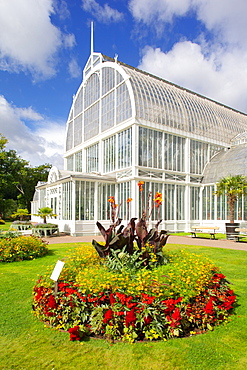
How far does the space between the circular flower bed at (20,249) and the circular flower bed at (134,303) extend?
5.06 m

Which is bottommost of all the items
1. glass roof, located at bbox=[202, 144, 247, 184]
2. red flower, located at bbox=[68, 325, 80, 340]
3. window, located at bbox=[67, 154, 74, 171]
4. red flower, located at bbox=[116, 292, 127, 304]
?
red flower, located at bbox=[68, 325, 80, 340]

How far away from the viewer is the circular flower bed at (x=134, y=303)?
12.9 ft

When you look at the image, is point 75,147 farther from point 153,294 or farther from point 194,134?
point 153,294

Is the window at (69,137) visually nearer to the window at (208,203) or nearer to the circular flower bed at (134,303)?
the window at (208,203)

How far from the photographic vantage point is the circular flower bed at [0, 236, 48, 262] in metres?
9.41

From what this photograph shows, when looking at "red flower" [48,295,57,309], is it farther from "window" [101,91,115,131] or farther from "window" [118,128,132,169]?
"window" [101,91,115,131]

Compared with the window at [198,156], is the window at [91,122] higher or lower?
higher

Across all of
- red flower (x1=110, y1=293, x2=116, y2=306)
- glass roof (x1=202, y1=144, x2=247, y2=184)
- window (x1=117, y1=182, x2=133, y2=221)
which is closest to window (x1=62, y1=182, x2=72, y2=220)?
window (x1=117, y1=182, x2=133, y2=221)

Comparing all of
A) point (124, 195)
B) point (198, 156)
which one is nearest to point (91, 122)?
point (124, 195)

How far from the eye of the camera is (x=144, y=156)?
19672 millimetres

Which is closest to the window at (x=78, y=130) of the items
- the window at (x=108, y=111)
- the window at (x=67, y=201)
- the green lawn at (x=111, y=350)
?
the window at (x=108, y=111)

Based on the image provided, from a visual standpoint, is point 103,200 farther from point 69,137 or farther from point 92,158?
point 69,137

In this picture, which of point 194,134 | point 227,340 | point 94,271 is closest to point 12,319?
point 94,271

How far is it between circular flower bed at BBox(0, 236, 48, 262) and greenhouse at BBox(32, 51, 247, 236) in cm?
826
